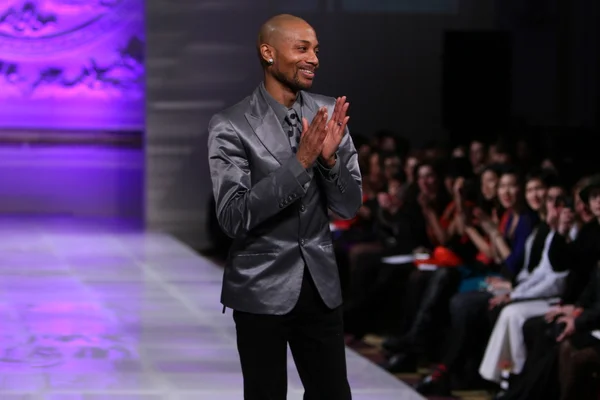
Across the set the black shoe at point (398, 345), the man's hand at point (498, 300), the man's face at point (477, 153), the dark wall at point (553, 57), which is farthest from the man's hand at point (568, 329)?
the dark wall at point (553, 57)

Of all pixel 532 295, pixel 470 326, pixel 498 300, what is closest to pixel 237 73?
pixel 470 326

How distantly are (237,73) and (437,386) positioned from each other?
536cm

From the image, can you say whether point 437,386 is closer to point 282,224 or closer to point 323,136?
point 282,224

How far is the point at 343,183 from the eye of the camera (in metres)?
2.16

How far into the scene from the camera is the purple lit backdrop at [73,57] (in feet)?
34.3

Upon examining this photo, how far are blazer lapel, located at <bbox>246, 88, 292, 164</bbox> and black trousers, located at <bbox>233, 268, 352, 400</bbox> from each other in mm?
225

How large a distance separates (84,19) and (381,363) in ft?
19.0

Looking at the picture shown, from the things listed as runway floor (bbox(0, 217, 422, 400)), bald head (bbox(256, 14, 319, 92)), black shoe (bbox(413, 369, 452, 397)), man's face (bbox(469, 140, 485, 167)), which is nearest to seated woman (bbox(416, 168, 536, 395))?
black shoe (bbox(413, 369, 452, 397))

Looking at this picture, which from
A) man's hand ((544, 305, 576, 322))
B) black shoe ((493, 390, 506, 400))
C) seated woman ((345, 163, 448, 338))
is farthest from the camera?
seated woman ((345, 163, 448, 338))

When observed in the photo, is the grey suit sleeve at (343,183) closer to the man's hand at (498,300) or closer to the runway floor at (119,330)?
the runway floor at (119,330)

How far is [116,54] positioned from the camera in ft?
A: 34.4

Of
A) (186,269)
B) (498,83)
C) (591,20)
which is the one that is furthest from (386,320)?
(591,20)

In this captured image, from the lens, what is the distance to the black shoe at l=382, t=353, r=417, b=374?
18.1ft

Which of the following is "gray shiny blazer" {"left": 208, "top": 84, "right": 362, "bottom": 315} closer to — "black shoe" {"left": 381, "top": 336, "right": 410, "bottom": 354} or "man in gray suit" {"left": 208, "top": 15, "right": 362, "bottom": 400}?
"man in gray suit" {"left": 208, "top": 15, "right": 362, "bottom": 400}
